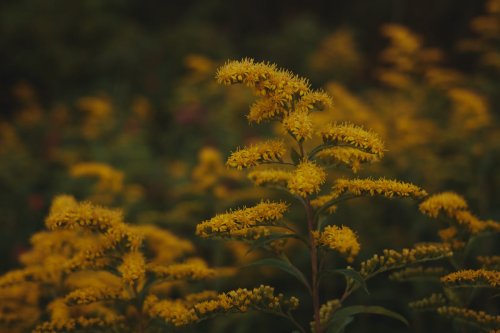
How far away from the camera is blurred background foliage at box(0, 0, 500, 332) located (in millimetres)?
5512

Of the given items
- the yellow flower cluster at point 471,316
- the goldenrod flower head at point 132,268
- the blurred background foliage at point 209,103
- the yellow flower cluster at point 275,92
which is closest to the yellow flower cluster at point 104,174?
the blurred background foliage at point 209,103

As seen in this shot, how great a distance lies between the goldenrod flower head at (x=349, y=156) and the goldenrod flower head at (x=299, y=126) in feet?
1.01

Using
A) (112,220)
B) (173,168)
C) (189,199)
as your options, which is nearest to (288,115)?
(112,220)

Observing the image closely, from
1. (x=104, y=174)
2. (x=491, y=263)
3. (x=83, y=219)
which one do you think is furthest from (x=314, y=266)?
(x=104, y=174)

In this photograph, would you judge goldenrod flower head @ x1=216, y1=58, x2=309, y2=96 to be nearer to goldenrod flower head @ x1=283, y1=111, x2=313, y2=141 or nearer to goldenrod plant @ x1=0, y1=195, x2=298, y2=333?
goldenrod flower head @ x1=283, y1=111, x2=313, y2=141

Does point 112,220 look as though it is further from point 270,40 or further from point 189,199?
point 270,40

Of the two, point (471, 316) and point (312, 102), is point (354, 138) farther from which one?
point (471, 316)

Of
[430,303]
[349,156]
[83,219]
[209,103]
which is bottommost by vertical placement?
[430,303]

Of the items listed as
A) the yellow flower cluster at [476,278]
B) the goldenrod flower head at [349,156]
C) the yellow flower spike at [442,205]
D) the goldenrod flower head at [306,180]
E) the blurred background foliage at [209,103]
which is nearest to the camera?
the goldenrod flower head at [306,180]

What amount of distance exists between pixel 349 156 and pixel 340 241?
54 cm

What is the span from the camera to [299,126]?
266cm

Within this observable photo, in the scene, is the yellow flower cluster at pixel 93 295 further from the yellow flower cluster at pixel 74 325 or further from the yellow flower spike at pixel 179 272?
the yellow flower spike at pixel 179 272

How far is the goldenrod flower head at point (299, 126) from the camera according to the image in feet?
8.70

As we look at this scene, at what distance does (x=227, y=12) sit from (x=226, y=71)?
535 inches
